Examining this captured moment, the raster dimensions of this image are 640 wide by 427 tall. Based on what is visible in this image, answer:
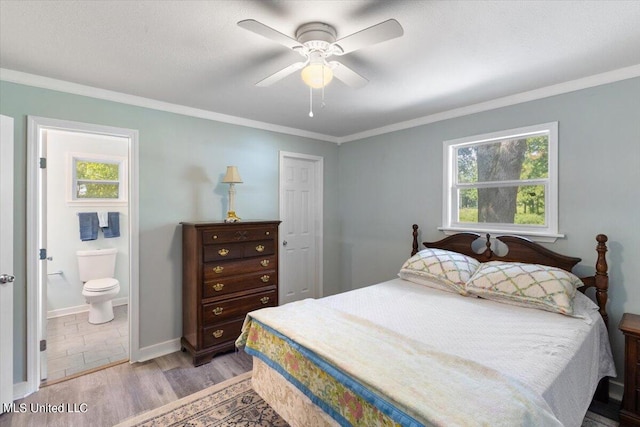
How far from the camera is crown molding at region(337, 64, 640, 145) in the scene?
2227 mm

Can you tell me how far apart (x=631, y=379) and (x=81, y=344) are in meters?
4.58

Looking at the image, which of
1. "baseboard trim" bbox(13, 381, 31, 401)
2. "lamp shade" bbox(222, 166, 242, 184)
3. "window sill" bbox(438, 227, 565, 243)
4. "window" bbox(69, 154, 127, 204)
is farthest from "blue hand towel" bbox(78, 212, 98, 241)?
"window sill" bbox(438, 227, 565, 243)

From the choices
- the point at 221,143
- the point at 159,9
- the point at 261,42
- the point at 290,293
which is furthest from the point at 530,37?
the point at 290,293

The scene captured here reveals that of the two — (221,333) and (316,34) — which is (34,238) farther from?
(316,34)

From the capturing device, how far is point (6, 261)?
2.10 meters

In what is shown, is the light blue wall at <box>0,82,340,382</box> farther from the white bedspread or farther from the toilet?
the white bedspread

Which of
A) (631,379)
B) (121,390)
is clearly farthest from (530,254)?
(121,390)

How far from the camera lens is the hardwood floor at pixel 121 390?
2.07 metres

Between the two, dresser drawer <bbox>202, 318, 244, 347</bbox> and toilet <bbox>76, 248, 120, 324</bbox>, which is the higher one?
toilet <bbox>76, 248, 120, 324</bbox>

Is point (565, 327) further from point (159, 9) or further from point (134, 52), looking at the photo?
point (134, 52)

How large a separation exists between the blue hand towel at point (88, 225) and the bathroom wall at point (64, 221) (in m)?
0.06

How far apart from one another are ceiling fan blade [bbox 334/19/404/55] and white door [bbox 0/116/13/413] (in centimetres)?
231

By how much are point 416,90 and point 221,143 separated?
6.65ft

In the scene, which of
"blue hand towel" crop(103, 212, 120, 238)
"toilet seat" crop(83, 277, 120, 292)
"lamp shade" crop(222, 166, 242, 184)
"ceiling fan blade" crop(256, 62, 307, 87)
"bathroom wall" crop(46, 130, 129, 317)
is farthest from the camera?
"blue hand towel" crop(103, 212, 120, 238)
